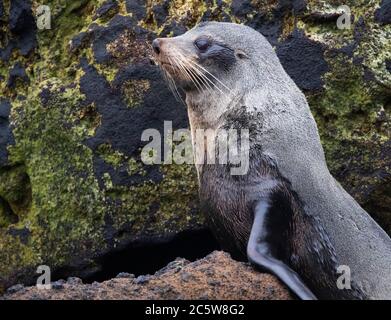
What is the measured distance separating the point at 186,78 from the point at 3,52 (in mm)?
2011

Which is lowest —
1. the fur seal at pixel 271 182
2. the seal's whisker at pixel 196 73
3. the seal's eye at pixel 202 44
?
the fur seal at pixel 271 182

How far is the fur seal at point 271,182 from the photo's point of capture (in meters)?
5.60

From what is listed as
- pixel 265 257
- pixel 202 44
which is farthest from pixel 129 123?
pixel 265 257

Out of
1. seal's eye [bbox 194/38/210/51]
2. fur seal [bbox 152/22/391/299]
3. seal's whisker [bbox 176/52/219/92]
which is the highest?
seal's eye [bbox 194/38/210/51]

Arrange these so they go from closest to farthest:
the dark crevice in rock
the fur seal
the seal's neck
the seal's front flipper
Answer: the seal's front flipper
the fur seal
the seal's neck
the dark crevice in rock

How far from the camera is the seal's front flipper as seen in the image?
5.06 metres

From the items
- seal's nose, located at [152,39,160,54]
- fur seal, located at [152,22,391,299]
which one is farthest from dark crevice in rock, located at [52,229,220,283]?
seal's nose, located at [152,39,160,54]

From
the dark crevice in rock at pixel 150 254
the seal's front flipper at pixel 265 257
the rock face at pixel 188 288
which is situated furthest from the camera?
the dark crevice in rock at pixel 150 254

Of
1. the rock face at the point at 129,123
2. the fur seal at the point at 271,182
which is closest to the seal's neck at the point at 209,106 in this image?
the fur seal at the point at 271,182

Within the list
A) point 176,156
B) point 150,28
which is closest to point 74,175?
point 176,156

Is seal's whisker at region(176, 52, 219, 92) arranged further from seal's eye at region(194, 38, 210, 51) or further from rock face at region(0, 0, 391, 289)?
rock face at region(0, 0, 391, 289)

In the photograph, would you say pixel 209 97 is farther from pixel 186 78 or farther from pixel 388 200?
pixel 388 200

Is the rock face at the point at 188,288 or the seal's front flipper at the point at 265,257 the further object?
the seal's front flipper at the point at 265,257

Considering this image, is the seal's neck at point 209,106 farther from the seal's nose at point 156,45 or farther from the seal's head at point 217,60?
the seal's nose at point 156,45
